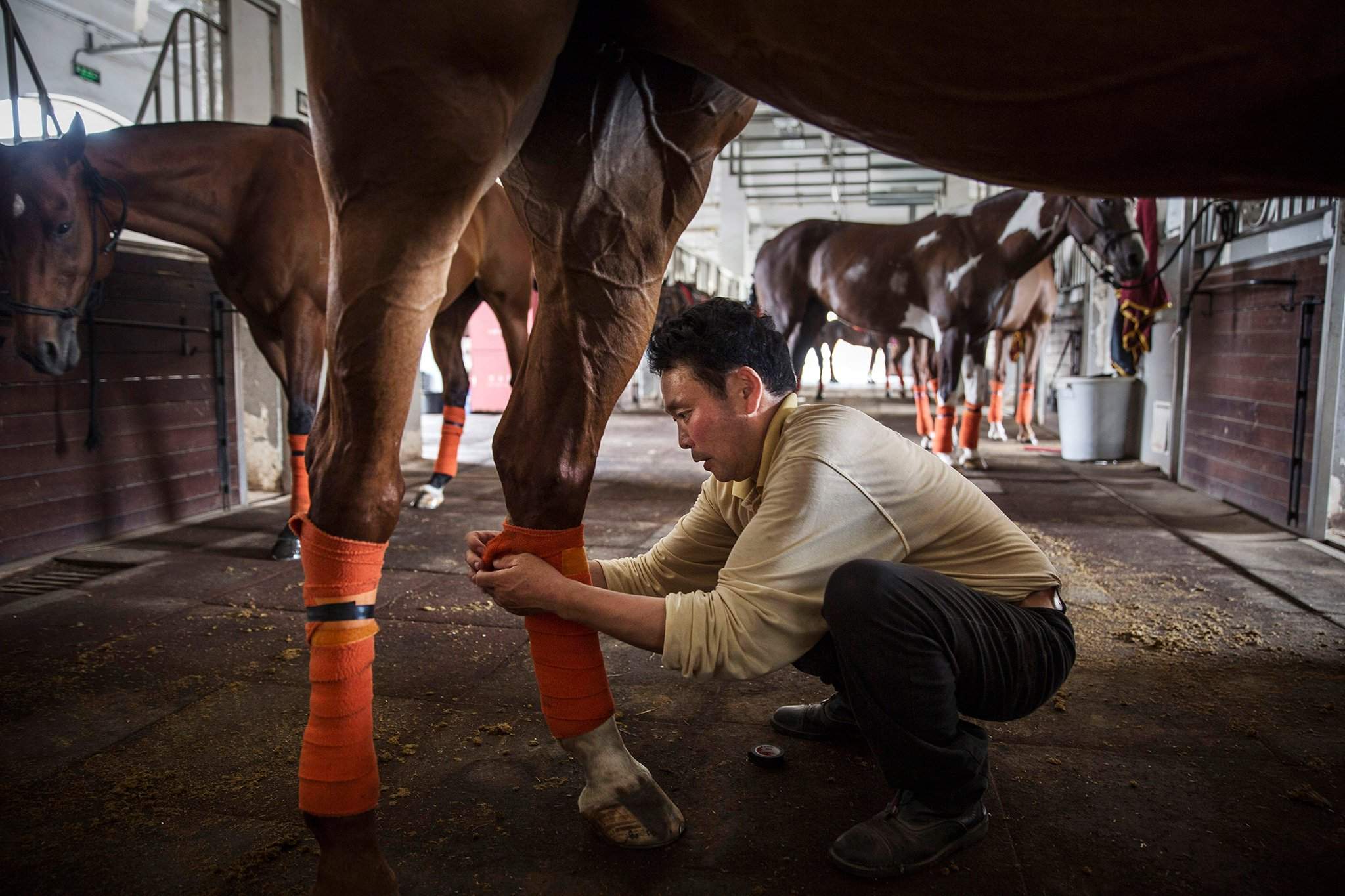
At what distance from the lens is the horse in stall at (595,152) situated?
0.84 m

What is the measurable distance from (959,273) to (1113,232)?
0.92 m

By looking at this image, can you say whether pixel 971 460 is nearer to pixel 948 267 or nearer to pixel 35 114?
pixel 948 267

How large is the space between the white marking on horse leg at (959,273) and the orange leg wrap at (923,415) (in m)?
1.86

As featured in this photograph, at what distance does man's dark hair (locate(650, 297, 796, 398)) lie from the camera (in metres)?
1.33

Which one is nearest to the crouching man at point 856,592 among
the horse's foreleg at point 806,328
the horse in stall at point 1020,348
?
the horse's foreleg at point 806,328

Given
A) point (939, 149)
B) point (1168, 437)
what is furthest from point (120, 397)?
point (1168, 437)

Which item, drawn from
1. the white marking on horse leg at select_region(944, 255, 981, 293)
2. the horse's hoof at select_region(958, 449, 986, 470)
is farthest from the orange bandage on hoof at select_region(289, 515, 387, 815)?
the horse's hoof at select_region(958, 449, 986, 470)

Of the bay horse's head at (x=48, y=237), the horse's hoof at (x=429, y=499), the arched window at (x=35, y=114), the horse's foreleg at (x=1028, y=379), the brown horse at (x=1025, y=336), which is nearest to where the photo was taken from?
the bay horse's head at (x=48, y=237)

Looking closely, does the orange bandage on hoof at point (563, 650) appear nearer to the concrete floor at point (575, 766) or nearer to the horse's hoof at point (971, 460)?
the concrete floor at point (575, 766)

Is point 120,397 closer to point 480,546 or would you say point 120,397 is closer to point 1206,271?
point 480,546

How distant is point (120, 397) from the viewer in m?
3.60

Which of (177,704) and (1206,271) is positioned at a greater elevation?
(1206,271)

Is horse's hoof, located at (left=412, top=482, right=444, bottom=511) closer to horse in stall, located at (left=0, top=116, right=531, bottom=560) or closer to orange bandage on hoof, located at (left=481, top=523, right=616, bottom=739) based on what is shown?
horse in stall, located at (left=0, top=116, right=531, bottom=560)

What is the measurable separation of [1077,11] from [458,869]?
4.28 ft
